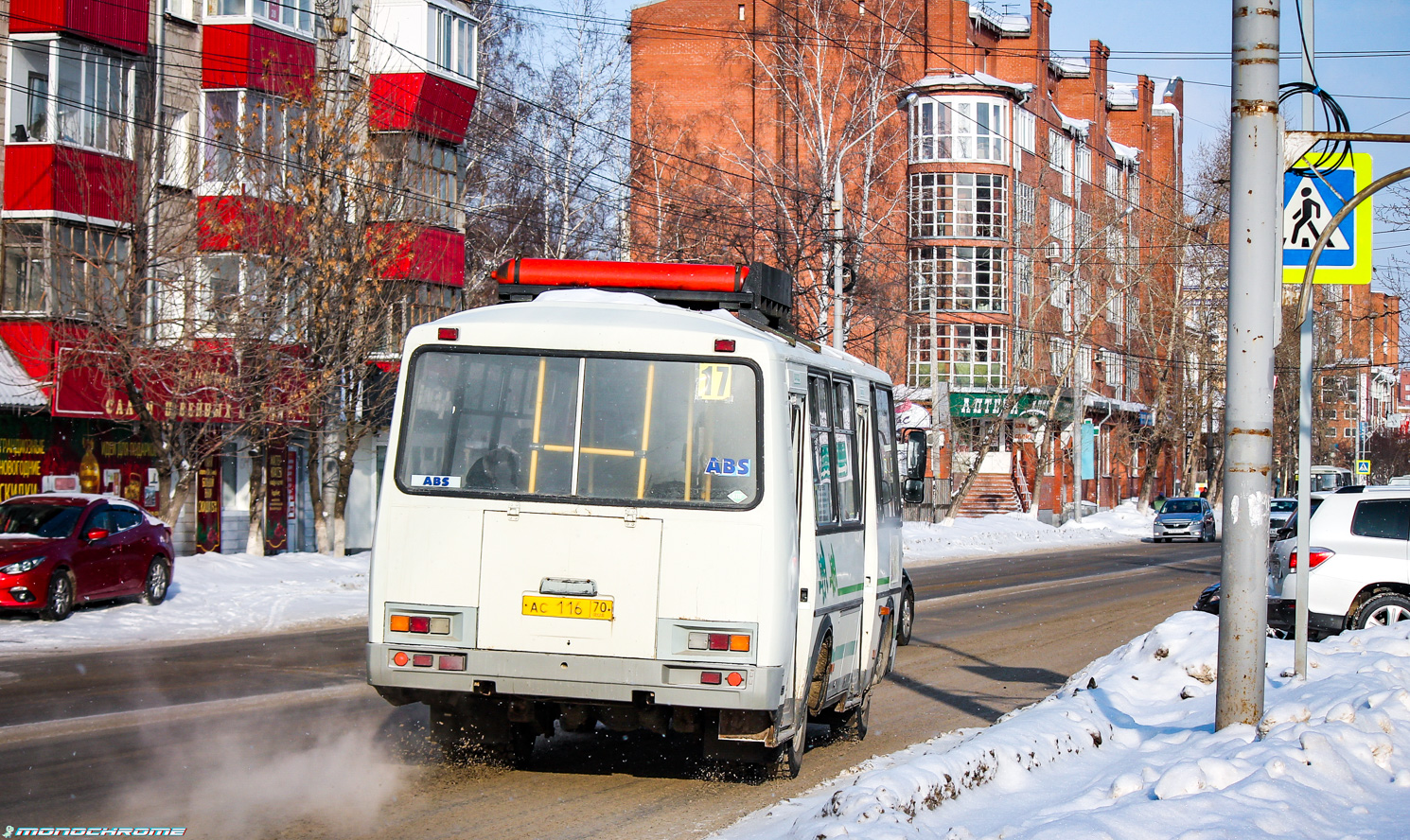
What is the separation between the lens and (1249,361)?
25.1 ft

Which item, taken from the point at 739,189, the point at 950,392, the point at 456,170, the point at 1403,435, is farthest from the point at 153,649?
the point at 1403,435

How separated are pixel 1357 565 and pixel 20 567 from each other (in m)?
14.5

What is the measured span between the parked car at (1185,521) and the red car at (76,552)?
36.3 meters

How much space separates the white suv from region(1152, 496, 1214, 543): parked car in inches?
1356

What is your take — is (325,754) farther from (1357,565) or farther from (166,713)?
(1357,565)

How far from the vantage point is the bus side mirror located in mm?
11727

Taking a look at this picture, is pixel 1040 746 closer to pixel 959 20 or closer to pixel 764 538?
pixel 764 538

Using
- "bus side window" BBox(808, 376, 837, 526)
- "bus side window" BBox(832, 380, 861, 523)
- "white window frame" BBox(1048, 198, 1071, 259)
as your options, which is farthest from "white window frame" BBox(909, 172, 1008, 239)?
"bus side window" BBox(808, 376, 837, 526)

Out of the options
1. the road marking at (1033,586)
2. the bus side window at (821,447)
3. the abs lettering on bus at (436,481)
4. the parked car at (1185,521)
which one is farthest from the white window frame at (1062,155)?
the abs lettering on bus at (436,481)

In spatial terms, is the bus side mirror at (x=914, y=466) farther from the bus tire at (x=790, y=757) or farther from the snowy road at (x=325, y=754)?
the bus tire at (x=790, y=757)

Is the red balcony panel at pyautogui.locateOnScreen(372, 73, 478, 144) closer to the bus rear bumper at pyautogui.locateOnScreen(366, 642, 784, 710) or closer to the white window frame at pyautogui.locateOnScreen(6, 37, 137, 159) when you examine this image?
the white window frame at pyautogui.locateOnScreen(6, 37, 137, 159)

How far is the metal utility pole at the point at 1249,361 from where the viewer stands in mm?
7555

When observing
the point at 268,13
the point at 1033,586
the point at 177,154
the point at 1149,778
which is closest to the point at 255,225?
the point at 177,154

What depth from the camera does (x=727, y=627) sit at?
296 inches
